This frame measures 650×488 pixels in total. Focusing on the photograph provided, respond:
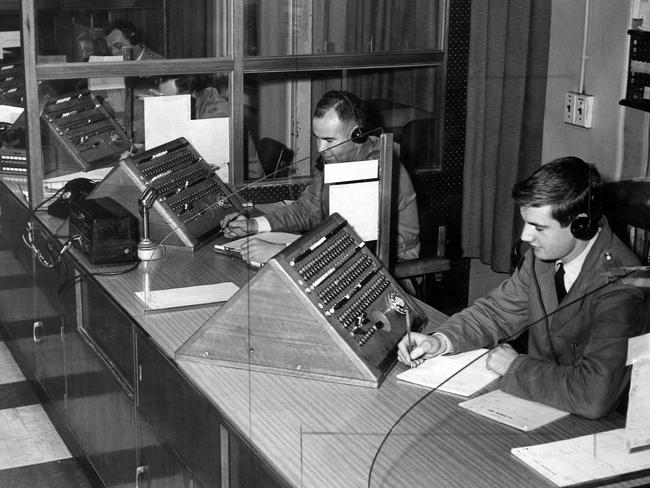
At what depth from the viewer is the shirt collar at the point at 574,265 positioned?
2.12 metres

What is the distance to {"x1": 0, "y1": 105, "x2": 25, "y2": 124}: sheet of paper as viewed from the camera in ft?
12.4

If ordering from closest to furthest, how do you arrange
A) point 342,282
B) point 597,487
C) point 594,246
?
point 597,487
point 594,246
point 342,282

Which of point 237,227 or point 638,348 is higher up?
point 638,348

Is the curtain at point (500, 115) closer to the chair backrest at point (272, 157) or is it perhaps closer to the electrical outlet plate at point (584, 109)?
the electrical outlet plate at point (584, 109)

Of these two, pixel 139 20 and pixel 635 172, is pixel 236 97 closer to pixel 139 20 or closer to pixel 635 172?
pixel 139 20

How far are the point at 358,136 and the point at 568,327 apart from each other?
3.50 ft

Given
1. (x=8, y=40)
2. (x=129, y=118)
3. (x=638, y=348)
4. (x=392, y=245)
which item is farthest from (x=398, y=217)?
(x=8, y=40)

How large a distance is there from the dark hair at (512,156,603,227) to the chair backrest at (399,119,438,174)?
206 cm

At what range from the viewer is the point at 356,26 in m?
4.04

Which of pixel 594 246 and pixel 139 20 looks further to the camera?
pixel 139 20

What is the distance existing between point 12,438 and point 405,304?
1702 millimetres

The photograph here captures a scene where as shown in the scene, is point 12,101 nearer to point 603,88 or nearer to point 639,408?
point 603,88

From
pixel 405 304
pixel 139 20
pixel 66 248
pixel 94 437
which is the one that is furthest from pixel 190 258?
pixel 139 20

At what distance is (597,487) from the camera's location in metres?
1.67
